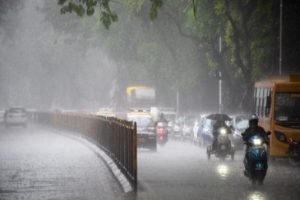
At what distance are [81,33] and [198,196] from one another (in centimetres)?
6779

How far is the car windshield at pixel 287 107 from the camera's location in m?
29.4

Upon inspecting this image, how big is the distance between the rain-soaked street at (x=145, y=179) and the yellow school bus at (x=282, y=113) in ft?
2.51

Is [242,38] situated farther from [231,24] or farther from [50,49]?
[50,49]

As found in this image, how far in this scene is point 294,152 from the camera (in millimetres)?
28531

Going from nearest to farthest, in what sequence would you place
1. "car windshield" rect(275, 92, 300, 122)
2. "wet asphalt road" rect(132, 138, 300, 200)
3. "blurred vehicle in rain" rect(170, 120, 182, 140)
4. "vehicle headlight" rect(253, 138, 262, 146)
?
"wet asphalt road" rect(132, 138, 300, 200) → "vehicle headlight" rect(253, 138, 262, 146) → "car windshield" rect(275, 92, 300, 122) → "blurred vehicle in rain" rect(170, 120, 182, 140)

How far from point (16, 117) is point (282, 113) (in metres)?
46.5

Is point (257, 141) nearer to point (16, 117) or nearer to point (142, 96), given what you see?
point (16, 117)

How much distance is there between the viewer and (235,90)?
5550 centimetres

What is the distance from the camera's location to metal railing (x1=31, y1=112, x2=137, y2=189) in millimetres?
19528

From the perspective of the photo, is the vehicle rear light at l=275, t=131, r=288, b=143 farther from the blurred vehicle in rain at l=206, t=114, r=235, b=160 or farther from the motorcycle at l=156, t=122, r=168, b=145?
the motorcycle at l=156, t=122, r=168, b=145

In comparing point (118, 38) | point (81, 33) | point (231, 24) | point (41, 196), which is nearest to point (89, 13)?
point (41, 196)

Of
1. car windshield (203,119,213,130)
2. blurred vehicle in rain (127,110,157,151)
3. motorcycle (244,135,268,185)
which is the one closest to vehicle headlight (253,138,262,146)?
motorcycle (244,135,268,185)

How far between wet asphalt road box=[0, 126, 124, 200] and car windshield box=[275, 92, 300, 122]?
6174mm

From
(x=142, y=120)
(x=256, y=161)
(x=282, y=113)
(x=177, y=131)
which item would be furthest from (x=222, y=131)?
(x=177, y=131)
